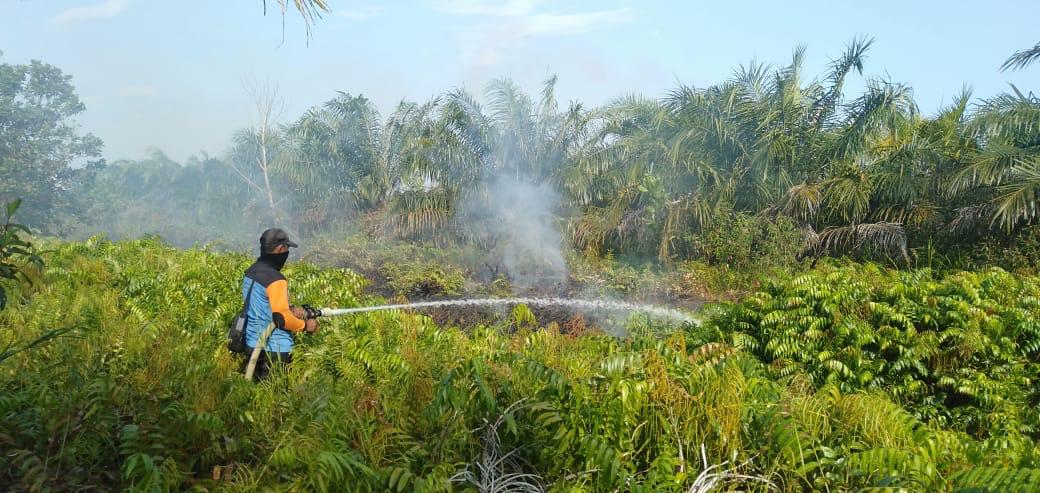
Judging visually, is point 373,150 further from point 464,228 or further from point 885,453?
point 885,453

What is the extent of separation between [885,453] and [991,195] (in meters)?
9.76

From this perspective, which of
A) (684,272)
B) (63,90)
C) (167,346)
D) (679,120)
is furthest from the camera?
(63,90)

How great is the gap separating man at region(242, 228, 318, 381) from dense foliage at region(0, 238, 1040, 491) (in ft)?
0.77

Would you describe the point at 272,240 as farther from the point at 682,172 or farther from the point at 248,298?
the point at 682,172

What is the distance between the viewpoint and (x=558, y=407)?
3594 millimetres

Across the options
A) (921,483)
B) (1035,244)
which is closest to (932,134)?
(1035,244)

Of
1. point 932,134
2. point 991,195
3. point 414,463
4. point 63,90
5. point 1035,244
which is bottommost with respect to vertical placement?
point 414,463

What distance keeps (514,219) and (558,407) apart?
12.4 meters

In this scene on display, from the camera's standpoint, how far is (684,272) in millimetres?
12328

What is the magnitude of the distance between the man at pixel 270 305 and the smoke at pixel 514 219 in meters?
8.63

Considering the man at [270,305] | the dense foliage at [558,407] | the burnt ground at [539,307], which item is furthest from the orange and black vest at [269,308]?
the burnt ground at [539,307]

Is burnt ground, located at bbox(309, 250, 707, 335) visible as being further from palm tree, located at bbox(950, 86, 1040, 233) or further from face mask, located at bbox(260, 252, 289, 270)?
palm tree, located at bbox(950, 86, 1040, 233)

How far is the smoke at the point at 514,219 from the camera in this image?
14332mm

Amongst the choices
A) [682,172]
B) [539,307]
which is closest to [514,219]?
[682,172]
